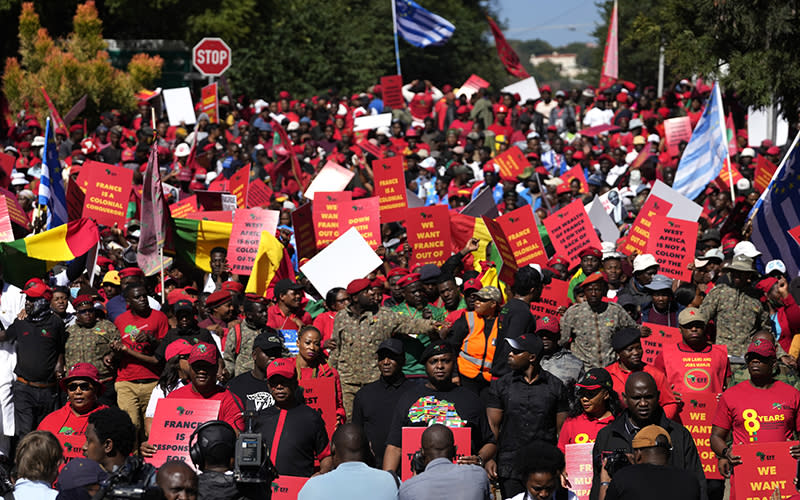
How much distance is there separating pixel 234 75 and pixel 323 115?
13.1m

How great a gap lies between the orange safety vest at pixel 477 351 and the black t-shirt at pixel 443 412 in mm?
1921

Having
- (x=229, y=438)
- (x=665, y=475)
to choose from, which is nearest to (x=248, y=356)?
(x=229, y=438)

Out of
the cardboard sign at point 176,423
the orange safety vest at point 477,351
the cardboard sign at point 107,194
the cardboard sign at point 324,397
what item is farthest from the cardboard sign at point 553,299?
the cardboard sign at point 107,194

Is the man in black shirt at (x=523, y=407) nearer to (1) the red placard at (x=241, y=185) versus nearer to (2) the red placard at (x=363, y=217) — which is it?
(2) the red placard at (x=363, y=217)

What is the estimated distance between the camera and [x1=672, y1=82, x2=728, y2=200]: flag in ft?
51.2

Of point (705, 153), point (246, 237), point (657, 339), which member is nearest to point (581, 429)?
point (657, 339)

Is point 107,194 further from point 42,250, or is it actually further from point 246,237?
point 246,237

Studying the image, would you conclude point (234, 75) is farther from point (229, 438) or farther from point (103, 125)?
point (229, 438)

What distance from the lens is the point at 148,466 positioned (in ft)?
18.6

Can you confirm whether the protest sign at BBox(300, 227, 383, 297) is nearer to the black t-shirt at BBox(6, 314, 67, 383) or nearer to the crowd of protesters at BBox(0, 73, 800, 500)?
the crowd of protesters at BBox(0, 73, 800, 500)

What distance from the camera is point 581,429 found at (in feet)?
24.4

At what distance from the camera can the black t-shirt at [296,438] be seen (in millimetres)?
7277

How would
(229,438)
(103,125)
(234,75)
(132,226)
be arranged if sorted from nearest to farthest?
(229,438) < (132,226) < (103,125) < (234,75)

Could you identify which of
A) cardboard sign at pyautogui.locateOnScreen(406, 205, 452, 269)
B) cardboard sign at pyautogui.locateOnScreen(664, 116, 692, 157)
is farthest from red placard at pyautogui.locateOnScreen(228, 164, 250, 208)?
cardboard sign at pyautogui.locateOnScreen(664, 116, 692, 157)
